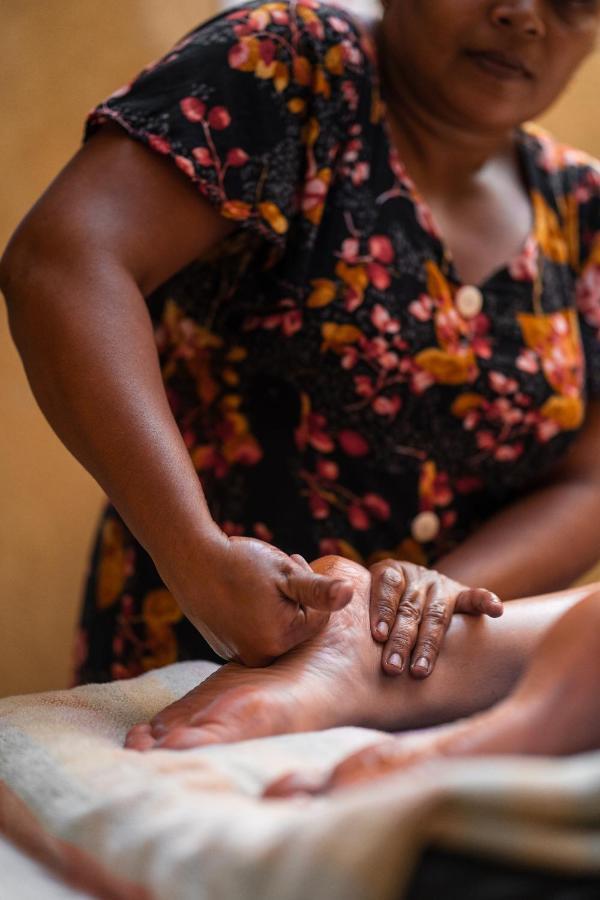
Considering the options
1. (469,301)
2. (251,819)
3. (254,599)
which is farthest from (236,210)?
(251,819)

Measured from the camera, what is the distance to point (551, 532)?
1310 mm

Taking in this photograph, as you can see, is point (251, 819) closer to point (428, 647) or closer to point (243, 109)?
point (428, 647)

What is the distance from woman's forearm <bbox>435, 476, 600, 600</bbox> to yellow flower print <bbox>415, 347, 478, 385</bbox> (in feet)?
0.66

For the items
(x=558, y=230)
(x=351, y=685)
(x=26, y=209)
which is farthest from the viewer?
(x=26, y=209)

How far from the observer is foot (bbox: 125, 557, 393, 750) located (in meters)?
0.71

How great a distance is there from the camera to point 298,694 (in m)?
0.78

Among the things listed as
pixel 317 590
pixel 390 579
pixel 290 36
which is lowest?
pixel 390 579

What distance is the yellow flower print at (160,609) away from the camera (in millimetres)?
1247

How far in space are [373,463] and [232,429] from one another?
17 cm

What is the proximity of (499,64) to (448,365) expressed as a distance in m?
0.34

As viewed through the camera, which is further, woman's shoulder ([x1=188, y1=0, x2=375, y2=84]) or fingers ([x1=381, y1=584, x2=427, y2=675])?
woman's shoulder ([x1=188, y1=0, x2=375, y2=84])

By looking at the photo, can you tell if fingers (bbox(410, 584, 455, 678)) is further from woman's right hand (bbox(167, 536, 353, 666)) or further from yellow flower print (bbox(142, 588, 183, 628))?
yellow flower print (bbox(142, 588, 183, 628))

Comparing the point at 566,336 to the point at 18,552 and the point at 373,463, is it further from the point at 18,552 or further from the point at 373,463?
the point at 18,552

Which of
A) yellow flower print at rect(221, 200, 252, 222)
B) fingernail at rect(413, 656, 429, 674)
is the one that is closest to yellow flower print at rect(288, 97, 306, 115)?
yellow flower print at rect(221, 200, 252, 222)
